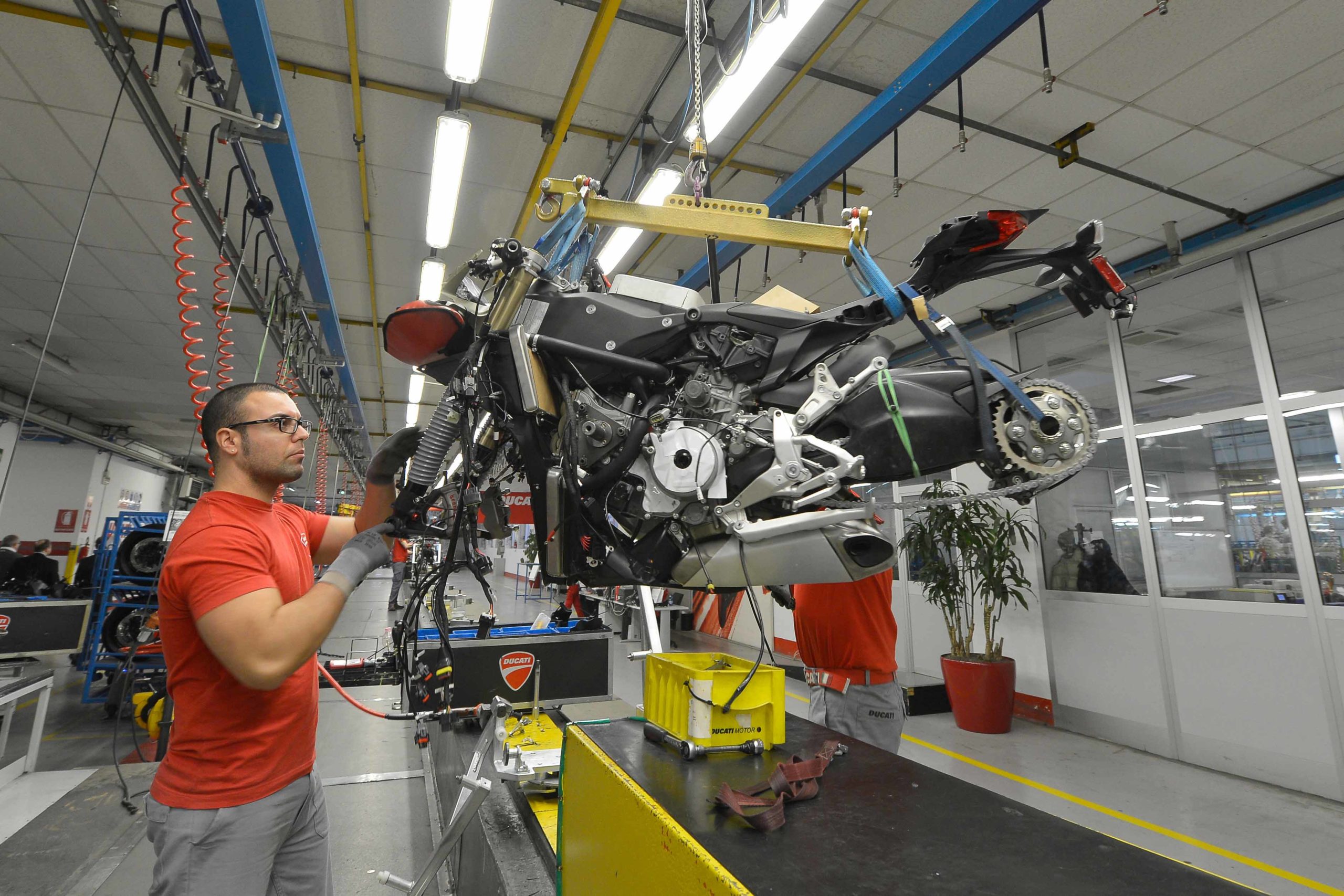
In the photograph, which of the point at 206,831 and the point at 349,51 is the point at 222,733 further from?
the point at 349,51

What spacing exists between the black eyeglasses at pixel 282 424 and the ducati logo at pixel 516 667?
2.26m

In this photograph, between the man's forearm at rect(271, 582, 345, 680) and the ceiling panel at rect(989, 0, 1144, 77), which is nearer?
the man's forearm at rect(271, 582, 345, 680)

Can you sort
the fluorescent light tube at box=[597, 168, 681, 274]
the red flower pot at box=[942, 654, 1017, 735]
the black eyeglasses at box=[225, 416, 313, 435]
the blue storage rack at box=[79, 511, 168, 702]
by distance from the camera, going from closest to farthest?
1. the black eyeglasses at box=[225, 416, 313, 435]
2. the fluorescent light tube at box=[597, 168, 681, 274]
3. the red flower pot at box=[942, 654, 1017, 735]
4. the blue storage rack at box=[79, 511, 168, 702]

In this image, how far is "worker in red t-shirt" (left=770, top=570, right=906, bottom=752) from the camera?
2.42 metres

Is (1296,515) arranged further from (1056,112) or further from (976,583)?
(1056,112)

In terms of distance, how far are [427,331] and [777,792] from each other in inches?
52.8

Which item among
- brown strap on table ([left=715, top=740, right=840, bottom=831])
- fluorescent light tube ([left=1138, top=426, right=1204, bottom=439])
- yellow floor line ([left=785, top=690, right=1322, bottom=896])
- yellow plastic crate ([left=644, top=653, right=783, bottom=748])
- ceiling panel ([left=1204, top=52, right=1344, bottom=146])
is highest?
ceiling panel ([left=1204, top=52, right=1344, bottom=146])

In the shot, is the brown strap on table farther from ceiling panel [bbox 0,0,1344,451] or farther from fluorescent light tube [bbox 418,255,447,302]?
fluorescent light tube [bbox 418,255,447,302]

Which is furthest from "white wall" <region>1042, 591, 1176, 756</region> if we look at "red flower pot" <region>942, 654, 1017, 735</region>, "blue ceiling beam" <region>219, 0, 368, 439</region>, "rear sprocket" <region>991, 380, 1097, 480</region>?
"blue ceiling beam" <region>219, 0, 368, 439</region>

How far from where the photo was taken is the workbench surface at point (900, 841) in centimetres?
98

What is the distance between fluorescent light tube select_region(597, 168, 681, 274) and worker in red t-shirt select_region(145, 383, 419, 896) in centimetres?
198

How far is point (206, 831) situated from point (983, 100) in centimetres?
456

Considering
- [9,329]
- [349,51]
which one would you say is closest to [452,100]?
[349,51]

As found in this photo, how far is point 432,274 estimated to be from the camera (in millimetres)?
5297
